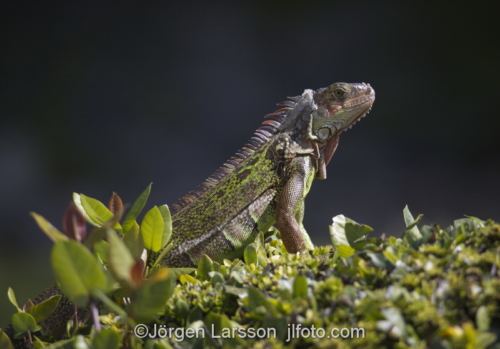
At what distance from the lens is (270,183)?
7.27 ft

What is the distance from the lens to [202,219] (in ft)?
6.89

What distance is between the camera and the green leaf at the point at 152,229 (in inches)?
51.8

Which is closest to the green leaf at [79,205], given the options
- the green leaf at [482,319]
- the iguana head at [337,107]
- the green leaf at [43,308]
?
the green leaf at [43,308]

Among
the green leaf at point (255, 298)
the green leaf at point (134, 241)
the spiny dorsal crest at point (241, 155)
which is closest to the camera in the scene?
the green leaf at point (255, 298)

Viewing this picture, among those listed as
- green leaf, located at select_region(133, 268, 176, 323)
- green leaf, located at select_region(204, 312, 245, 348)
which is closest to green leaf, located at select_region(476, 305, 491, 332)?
green leaf, located at select_region(204, 312, 245, 348)

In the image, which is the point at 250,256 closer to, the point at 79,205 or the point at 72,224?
the point at 79,205

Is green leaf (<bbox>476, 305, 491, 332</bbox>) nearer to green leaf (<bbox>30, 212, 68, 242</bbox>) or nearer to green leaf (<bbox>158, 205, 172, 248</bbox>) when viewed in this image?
green leaf (<bbox>30, 212, 68, 242</bbox>)

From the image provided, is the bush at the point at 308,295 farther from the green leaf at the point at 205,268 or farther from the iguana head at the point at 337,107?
the iguana head at the point at 337,107

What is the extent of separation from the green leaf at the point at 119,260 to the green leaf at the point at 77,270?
0.11ft

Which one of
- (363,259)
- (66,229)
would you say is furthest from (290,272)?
(66,229)

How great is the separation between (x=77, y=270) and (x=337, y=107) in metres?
1.74

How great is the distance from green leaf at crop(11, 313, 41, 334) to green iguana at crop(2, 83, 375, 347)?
43cm

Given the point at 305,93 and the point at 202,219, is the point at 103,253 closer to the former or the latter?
the point at 202,219

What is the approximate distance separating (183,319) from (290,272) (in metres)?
0.30
